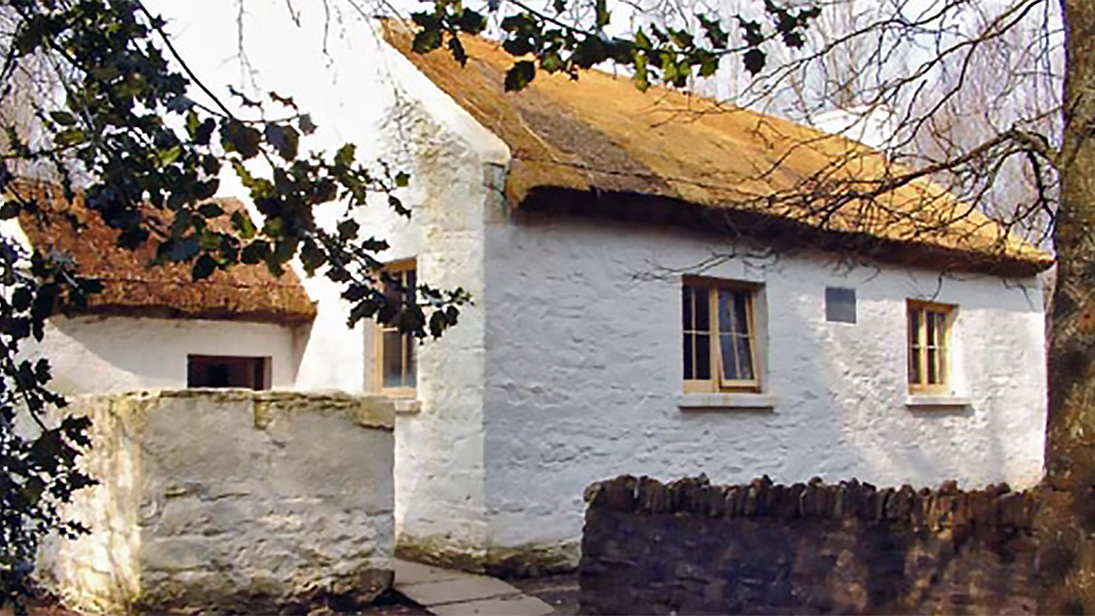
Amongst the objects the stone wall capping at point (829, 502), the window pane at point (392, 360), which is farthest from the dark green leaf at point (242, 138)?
the window pane at point (392, 360)

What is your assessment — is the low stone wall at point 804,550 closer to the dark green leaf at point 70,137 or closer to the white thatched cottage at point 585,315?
the white thatched cottage at point 585,315

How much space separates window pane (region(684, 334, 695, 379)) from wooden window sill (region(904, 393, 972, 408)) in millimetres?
3190

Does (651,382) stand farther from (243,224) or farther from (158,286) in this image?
(243,224)

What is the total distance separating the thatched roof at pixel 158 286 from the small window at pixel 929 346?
6836mm

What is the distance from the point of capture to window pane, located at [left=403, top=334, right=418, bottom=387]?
9.97m

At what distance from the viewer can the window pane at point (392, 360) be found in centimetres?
1017

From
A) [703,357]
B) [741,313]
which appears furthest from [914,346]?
[703,357]

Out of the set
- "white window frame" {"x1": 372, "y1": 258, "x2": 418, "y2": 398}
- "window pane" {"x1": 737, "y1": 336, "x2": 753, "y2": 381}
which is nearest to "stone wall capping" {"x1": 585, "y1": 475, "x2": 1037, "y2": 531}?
"white window frame" {"x1": 372, "y1": 258, "x2": 418, "y2": 398}

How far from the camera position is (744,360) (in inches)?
426

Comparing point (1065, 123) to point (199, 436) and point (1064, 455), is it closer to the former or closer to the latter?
point (1064, 455)

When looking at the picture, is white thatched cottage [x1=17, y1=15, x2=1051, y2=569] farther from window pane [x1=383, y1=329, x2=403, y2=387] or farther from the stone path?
the stone path

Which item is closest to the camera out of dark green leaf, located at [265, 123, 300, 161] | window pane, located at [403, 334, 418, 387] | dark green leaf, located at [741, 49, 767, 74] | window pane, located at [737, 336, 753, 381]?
dark green leaf, located at [265, 123, 300, 161]

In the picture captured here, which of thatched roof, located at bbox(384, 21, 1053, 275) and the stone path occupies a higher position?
thatched roof, located at bbox(384, 21, 1053, 275)

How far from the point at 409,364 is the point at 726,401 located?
293 centimetres
